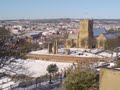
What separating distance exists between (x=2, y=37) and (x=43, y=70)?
18928mm

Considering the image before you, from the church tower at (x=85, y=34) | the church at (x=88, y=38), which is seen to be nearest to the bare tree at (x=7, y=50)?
the church at (x=88, y=38)

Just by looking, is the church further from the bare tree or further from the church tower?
the bare tree

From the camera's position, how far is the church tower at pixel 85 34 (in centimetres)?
5146

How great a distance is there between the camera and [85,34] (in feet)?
173

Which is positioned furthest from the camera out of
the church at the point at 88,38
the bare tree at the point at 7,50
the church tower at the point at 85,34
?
the church tower at the point at 85,34

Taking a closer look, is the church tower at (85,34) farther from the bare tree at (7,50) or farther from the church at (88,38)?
the bare tree at (7,50)

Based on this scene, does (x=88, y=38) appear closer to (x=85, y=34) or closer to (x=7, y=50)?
(x=85, y=34)

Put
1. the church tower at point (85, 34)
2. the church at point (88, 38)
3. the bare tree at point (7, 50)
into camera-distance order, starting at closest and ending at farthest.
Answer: the bare tree at point (7, 50) < the church at point (88, 38) < the church tower at point (85, 34)

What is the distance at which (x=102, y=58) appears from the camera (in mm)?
39750

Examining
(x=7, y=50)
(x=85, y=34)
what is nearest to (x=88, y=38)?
(x=85, y=34)

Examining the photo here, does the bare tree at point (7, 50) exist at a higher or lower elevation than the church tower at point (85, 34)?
higher

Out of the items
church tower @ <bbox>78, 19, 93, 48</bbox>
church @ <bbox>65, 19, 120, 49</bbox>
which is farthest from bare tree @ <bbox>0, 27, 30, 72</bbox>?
church tower @ <bbox>78, 19, 93, 48</bbox>

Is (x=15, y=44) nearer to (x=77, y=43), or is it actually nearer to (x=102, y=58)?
(x=102, y=58)

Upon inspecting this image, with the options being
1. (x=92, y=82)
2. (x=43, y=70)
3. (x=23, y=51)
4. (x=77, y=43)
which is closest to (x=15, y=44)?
(x=23, y=51)
